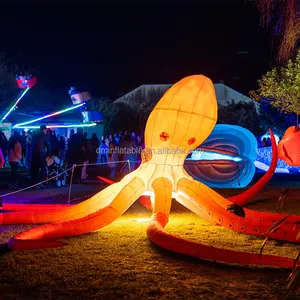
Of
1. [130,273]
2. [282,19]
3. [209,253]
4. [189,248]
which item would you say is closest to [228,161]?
[282,19]

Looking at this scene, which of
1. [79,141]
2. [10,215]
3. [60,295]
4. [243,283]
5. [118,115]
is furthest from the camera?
[118,115]

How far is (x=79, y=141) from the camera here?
639 inches

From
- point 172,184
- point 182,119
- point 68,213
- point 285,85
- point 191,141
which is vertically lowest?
point 68,213

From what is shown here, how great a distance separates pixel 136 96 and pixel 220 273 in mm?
43521

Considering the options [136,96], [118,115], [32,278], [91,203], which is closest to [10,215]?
[91,203]

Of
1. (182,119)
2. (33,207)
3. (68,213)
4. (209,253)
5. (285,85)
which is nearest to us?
(209,253)

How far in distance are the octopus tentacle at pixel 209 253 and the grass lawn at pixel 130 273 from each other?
0.38ft

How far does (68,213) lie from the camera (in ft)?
27.1

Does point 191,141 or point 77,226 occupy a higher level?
point 191,141

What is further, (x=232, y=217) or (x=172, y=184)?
(x=172, y=184)

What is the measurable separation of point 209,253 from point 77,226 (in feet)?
7.37

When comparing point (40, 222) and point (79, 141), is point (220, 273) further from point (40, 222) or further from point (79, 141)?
point (79, 141)

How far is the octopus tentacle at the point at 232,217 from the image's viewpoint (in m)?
7.19

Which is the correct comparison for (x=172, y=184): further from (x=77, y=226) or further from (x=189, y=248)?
(x=189, y=248)
